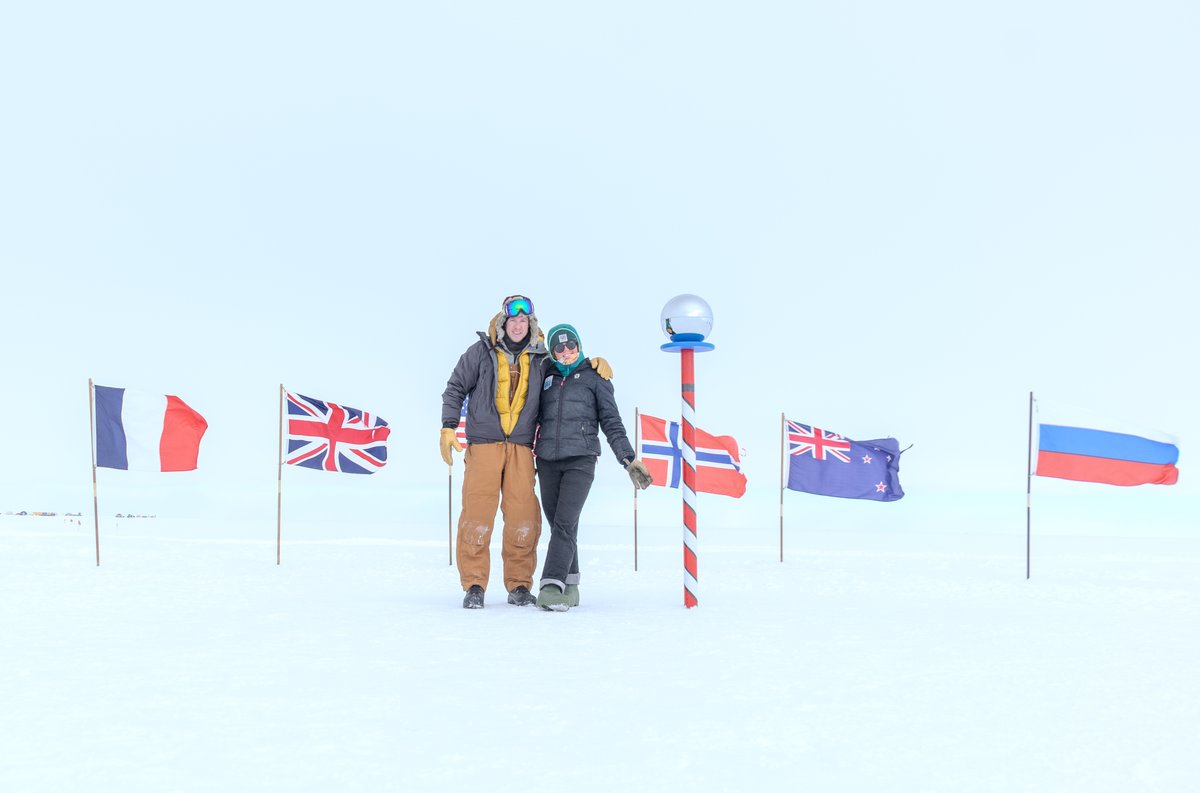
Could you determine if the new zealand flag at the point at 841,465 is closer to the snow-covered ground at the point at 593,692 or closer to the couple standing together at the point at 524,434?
the snow-covered ground at the point at 593,692

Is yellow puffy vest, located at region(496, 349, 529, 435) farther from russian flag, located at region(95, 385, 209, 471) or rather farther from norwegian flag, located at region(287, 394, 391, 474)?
russian flag, located at region(95, 385, 209, 471)

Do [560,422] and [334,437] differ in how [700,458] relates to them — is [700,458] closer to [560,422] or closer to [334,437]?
[334,437]

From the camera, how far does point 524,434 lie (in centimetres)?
659

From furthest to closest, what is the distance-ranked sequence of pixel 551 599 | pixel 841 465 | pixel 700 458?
pixel 841 465 → pixel 700 458 → pixel 551 599

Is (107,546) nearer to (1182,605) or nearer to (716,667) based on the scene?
(716,667)

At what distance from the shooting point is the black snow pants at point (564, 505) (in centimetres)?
639

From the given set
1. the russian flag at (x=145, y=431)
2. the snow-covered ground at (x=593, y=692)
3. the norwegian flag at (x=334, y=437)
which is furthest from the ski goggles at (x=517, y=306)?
the russian flag at (x=145, y=431)

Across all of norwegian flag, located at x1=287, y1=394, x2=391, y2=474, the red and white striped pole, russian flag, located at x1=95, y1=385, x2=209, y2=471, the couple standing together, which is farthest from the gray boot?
russian flag, located at x1=95, y1=385, x2=209, y2=471

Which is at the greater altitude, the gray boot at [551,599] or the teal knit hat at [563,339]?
the teal knit hat at [563,339]

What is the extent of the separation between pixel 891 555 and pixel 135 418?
1117cm

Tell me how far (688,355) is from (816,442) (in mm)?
6855

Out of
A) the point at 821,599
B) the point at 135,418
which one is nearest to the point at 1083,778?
the point at 821,599

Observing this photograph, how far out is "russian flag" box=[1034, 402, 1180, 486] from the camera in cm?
1005

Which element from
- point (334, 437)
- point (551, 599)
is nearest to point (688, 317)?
point (551, 599)
